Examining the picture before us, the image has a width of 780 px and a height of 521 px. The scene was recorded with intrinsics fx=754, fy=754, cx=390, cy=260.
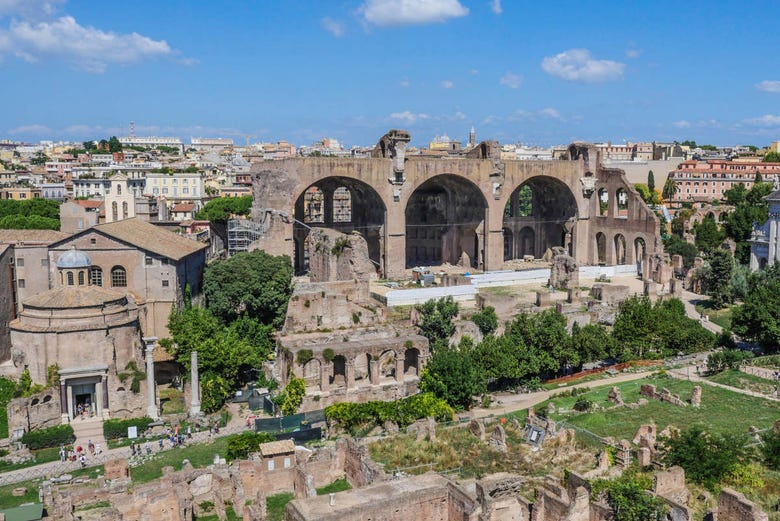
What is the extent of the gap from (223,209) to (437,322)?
4281 cm

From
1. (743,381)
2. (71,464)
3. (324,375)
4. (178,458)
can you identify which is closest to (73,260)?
(71,464)

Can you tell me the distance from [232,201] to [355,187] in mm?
23450

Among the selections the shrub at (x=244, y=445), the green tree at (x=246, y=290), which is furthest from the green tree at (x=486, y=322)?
the shrub at (x=244, y=445)

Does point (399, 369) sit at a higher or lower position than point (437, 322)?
lower

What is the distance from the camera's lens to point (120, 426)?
32.3m

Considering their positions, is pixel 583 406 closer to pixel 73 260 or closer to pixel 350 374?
pixel 350 374

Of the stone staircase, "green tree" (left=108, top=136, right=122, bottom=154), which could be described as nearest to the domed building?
the stone staircase

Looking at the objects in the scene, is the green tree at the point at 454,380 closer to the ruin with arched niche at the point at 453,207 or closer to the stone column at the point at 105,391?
the stone column at the point at 105,391

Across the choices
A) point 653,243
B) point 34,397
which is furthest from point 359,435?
point 653,243

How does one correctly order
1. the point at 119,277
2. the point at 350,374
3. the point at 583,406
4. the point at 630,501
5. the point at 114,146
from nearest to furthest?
the point at 630,501, the point at 583,406, the point at 350,374, the point at 119,277, the point at 114,146

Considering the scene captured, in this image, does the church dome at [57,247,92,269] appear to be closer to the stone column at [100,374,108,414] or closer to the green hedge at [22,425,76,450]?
the stone column at [100,374,108,414]

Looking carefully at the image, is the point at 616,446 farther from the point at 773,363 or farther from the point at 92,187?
the point at 92,187

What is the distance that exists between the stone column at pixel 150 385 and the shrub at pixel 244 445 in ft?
25.2

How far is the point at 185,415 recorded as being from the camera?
113ft
